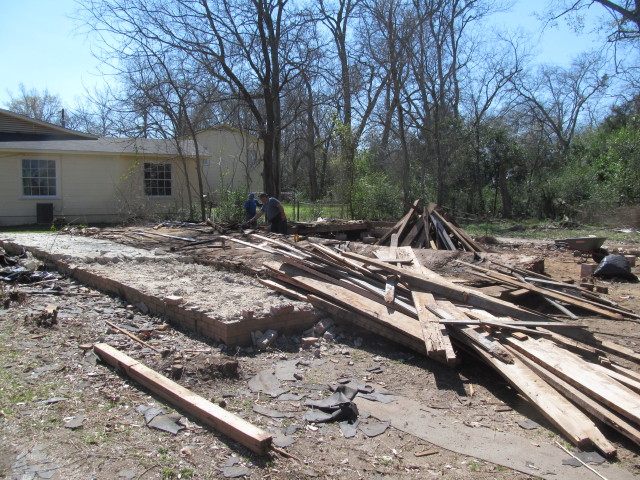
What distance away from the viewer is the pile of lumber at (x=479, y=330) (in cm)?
352

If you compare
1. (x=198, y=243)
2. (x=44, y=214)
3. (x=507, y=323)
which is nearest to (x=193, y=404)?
(x=507, y=323)

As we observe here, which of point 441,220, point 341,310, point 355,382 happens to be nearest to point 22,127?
point 441,220

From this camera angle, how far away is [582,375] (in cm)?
383

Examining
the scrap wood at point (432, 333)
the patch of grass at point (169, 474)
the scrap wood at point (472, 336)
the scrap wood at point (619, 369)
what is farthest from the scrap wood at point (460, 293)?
the patch of grass at point (169, 474)

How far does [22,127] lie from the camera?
14.8 metres

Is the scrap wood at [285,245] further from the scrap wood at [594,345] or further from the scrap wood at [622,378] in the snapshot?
the scrap wood at [622,378]

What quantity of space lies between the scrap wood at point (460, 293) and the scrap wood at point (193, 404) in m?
3.12

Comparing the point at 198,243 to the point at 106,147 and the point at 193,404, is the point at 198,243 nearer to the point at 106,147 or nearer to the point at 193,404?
the point at 193,404

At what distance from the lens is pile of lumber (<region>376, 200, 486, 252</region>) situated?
34.1ft

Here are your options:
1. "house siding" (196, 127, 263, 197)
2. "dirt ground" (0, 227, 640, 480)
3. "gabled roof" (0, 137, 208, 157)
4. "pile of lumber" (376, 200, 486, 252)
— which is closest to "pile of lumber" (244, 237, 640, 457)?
"dirt ground" (0, 227, 640, 480)

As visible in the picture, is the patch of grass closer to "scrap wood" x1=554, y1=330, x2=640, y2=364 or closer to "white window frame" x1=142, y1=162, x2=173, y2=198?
"scrap wood" x1=554, y1=330, x2=640, y2=364

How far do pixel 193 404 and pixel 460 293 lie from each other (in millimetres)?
3318

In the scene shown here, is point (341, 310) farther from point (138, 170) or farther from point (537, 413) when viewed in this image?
point (138, 170)

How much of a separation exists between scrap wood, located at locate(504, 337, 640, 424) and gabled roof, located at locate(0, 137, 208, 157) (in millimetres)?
15265
